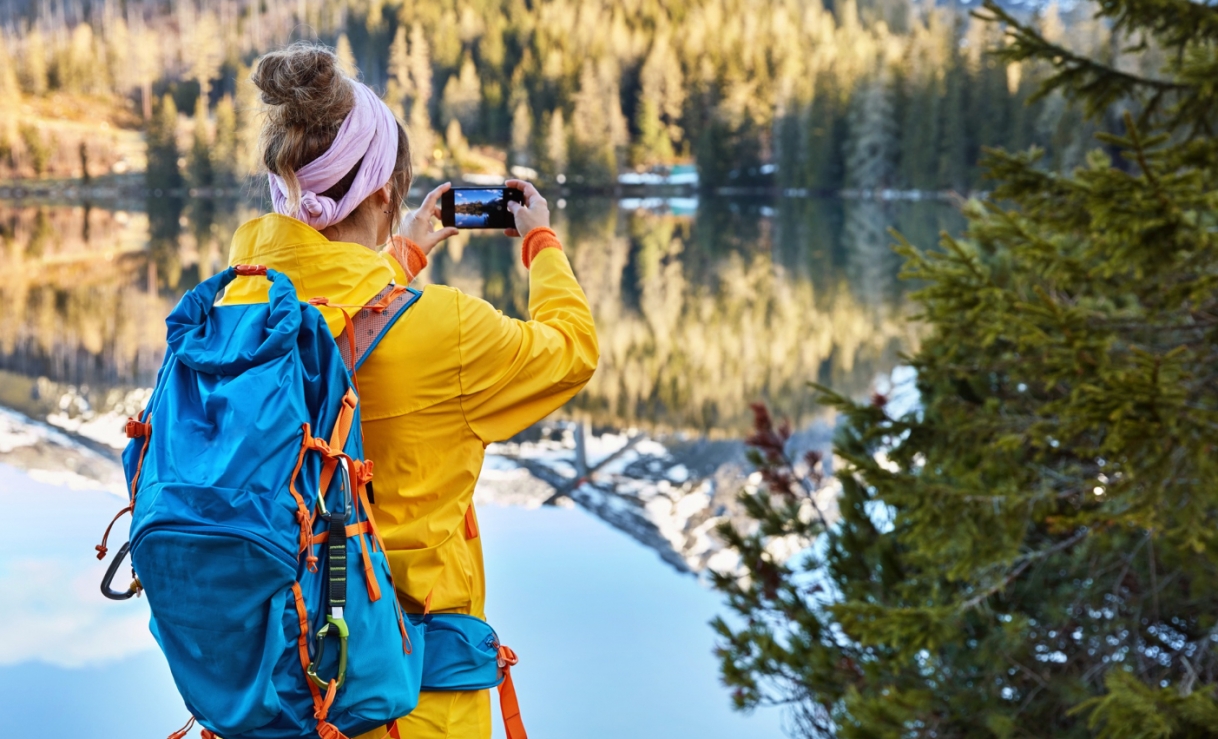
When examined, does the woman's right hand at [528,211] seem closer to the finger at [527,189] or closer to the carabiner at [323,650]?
the finger at [527,189]

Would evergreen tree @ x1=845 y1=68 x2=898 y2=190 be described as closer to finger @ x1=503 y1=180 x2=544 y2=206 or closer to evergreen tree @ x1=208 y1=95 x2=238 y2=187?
evergreen tree @ x1=208 y1=95 x2=238 y2=187

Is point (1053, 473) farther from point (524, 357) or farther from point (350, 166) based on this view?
point (350, 166)

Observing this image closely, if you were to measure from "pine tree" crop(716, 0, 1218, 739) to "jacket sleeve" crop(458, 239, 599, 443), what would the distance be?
4.66 ft

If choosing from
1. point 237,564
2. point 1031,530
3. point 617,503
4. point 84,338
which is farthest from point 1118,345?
point 84,338

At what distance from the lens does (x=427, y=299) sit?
52.6 inches

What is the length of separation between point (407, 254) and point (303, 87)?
44 cm

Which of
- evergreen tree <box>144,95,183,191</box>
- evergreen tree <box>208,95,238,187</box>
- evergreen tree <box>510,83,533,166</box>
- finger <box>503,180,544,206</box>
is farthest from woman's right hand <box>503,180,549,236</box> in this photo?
evergreen tree <box>144,95,183,191</box>

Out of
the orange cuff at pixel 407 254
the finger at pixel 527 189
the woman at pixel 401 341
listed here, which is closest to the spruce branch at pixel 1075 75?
the finger at pixel 527 189

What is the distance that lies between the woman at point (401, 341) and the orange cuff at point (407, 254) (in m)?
0.22

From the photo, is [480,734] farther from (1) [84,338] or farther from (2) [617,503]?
(1) [84,338]

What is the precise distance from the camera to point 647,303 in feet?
70.6

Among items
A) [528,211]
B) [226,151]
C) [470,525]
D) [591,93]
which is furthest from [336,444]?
[591,93]

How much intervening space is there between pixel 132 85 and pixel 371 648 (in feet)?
269

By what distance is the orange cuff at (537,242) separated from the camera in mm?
1582
